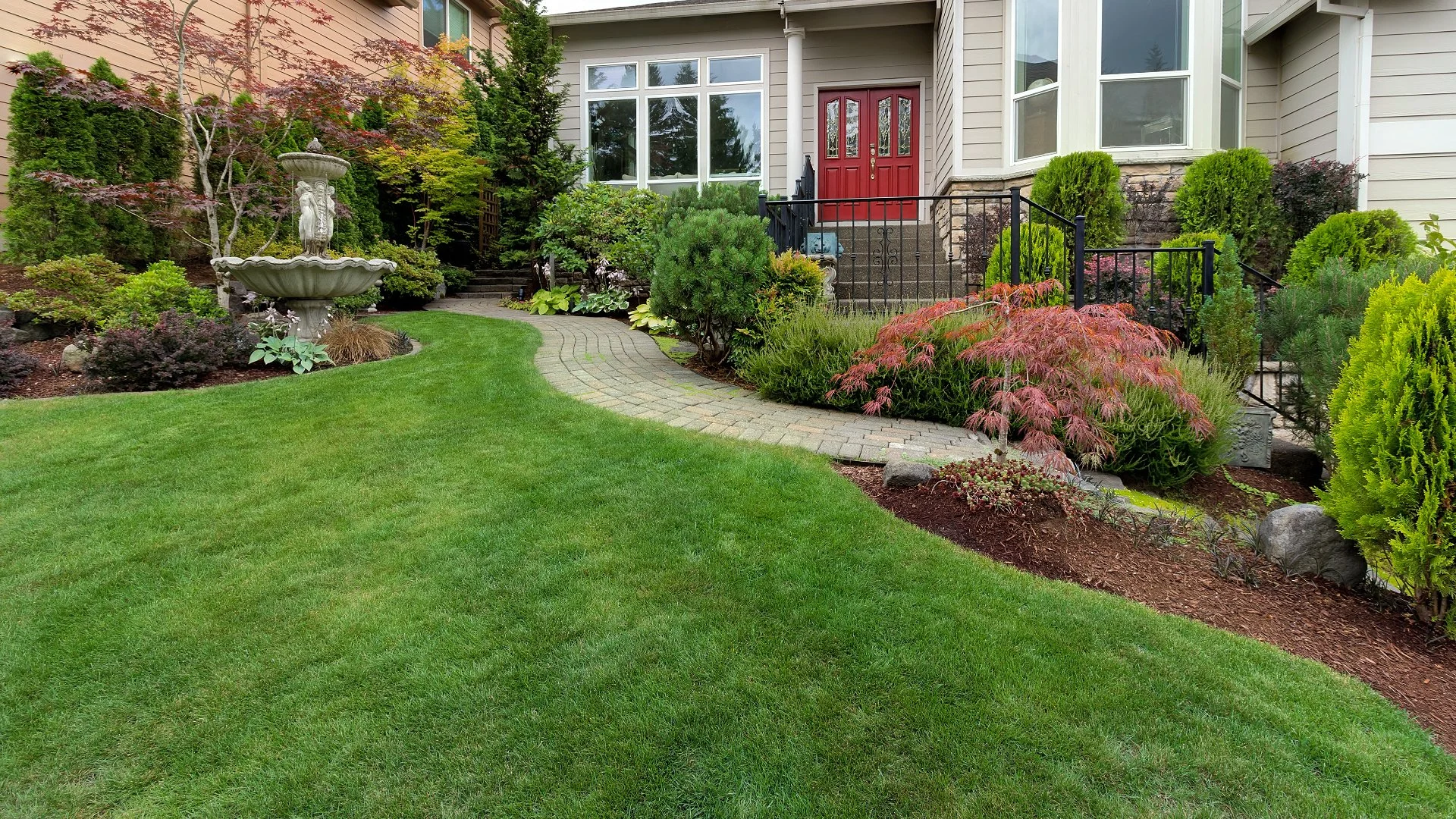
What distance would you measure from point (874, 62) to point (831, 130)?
1.25 metres

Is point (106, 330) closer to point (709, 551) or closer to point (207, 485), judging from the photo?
point (207, 485)

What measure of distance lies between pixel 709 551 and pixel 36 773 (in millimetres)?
1872

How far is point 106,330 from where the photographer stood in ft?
17.8

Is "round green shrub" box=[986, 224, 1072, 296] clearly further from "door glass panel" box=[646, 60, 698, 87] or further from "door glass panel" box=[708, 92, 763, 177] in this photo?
"door glass panel" box=[646, 60, 698, 87]

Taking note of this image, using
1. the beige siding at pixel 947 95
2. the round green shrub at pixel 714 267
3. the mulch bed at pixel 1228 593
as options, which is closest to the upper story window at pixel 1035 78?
the beige siding at pixel 947 95

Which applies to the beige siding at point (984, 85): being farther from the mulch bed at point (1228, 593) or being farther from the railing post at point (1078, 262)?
the mulch bed at point (1228, 593)

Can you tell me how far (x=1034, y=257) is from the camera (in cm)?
617

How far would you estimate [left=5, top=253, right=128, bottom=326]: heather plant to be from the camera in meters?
6.07

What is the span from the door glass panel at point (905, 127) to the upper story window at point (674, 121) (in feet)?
7.72

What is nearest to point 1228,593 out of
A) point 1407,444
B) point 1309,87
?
point 1407,444

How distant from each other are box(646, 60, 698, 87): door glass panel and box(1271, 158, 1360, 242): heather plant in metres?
8.75

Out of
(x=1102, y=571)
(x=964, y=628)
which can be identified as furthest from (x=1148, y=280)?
(x=964, y=628)

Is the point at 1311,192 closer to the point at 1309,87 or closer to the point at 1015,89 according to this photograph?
the point at 1309,87

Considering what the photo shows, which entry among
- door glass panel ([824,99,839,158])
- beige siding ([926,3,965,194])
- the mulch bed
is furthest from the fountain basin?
door glass panel ([824,99,839,158])
